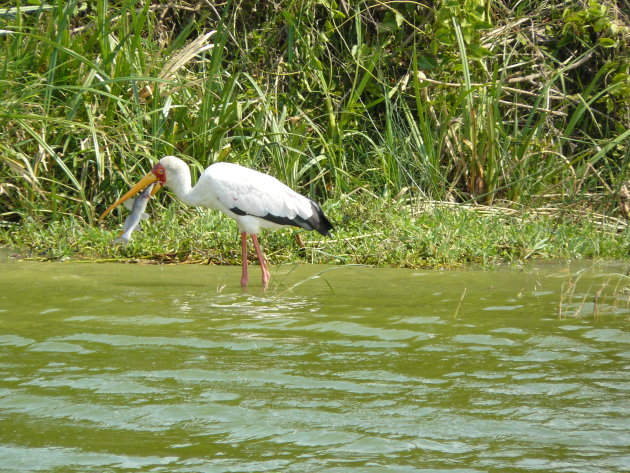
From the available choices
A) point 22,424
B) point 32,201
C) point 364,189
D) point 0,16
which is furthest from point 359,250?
point 22,424

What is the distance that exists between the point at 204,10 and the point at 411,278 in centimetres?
455

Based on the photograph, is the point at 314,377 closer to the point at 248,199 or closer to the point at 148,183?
the point at 248,199

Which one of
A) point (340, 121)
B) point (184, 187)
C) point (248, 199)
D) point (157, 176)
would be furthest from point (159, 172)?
point (340, 121)

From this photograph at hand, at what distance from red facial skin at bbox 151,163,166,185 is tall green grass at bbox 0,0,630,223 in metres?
0.51

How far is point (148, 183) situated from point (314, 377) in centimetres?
360

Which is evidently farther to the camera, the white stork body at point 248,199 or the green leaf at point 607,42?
the green leaf at point 607,42

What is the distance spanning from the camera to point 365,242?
284 inches

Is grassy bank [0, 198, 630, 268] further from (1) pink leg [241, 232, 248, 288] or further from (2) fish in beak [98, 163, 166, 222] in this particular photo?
(1) pink leg [241, 232, 248, 288]

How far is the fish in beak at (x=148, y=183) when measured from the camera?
277 inches

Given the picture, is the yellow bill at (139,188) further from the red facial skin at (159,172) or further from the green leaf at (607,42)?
the green leaf at (607,42)

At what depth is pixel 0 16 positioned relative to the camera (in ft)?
26.3

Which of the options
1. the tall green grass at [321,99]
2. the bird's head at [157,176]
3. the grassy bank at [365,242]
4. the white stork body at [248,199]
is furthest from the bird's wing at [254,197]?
the tall green grass at [321,99]

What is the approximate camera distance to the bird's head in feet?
22.8

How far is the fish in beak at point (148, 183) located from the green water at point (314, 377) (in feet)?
3.86
